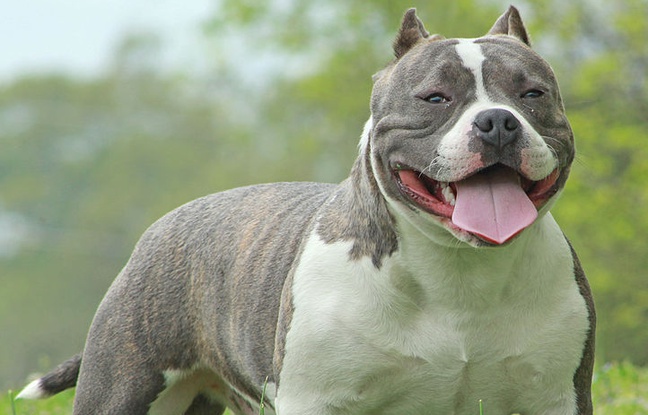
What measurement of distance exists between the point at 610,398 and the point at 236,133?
113ft

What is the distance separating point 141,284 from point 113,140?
4848 centimetres

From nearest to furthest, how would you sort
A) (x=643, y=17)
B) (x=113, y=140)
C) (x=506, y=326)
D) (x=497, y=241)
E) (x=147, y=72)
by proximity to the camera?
(x=497, y=241) → (x=506, y=326) → (x=643, y=17) → (x=113, y=140) → (x=147, y=72)

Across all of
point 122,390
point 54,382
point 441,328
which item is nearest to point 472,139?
point 441,328

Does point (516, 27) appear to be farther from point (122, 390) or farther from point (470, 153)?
point (122, 390)

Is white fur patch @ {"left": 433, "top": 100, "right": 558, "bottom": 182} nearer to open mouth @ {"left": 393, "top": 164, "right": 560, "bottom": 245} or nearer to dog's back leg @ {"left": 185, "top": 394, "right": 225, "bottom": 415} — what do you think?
open mouth @ {"left": 393, "top": 164, "right": 560, "bottom": 245}

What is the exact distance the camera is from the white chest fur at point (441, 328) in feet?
16.6

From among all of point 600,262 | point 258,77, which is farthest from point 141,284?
point 258,77

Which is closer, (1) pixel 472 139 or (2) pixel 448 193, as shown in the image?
(1) pixel 472 139

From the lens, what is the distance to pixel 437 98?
16.1 ft

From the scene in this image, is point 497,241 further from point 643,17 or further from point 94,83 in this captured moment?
point 94,83

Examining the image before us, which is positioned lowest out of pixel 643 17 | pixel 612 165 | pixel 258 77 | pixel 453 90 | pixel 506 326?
pixel 258 77

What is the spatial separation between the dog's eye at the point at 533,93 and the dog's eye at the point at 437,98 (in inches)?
11.1

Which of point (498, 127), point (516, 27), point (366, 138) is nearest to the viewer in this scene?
point (498, 127)

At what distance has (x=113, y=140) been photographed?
54.0 metres
